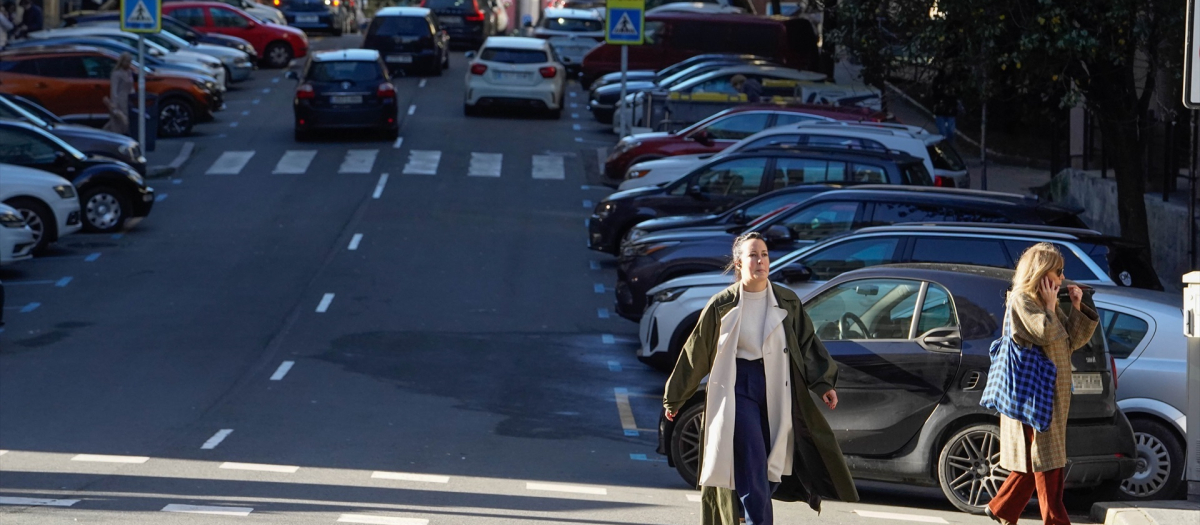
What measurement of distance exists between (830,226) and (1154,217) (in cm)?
614

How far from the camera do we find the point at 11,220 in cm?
1697

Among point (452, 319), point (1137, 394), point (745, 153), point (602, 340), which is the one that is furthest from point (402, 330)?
point (1137, 394)

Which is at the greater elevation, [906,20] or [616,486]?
[906,20]

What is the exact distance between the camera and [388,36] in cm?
3703

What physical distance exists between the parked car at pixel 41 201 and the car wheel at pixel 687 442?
465 inches

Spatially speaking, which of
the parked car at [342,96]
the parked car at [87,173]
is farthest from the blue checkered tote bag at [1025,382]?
the parked car at [342,96]

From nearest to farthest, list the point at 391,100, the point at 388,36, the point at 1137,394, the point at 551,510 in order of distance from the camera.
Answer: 1. the point at 551,510
2. the point at 1137,394
3. the point at 391,100
4. the point at 388,36

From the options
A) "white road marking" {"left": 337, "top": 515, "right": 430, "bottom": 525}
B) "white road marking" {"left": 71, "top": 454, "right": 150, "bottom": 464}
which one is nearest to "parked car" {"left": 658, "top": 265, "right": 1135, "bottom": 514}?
"white road marking" {"left": 337, "top": 515, "right": 430, "bottom": 525}

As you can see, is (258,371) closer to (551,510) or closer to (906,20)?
(551,510)

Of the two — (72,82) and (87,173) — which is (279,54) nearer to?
(72,82)

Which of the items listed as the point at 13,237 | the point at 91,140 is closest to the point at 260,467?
the point at 13,237

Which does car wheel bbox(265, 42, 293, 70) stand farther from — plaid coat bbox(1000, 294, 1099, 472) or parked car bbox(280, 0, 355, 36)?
plaid coat bbox(1000, 294, 1099, 472)

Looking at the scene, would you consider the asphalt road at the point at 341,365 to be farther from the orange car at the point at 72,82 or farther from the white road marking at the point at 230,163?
the orange car at the point at 72,82

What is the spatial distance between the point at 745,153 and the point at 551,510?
29.8ft
